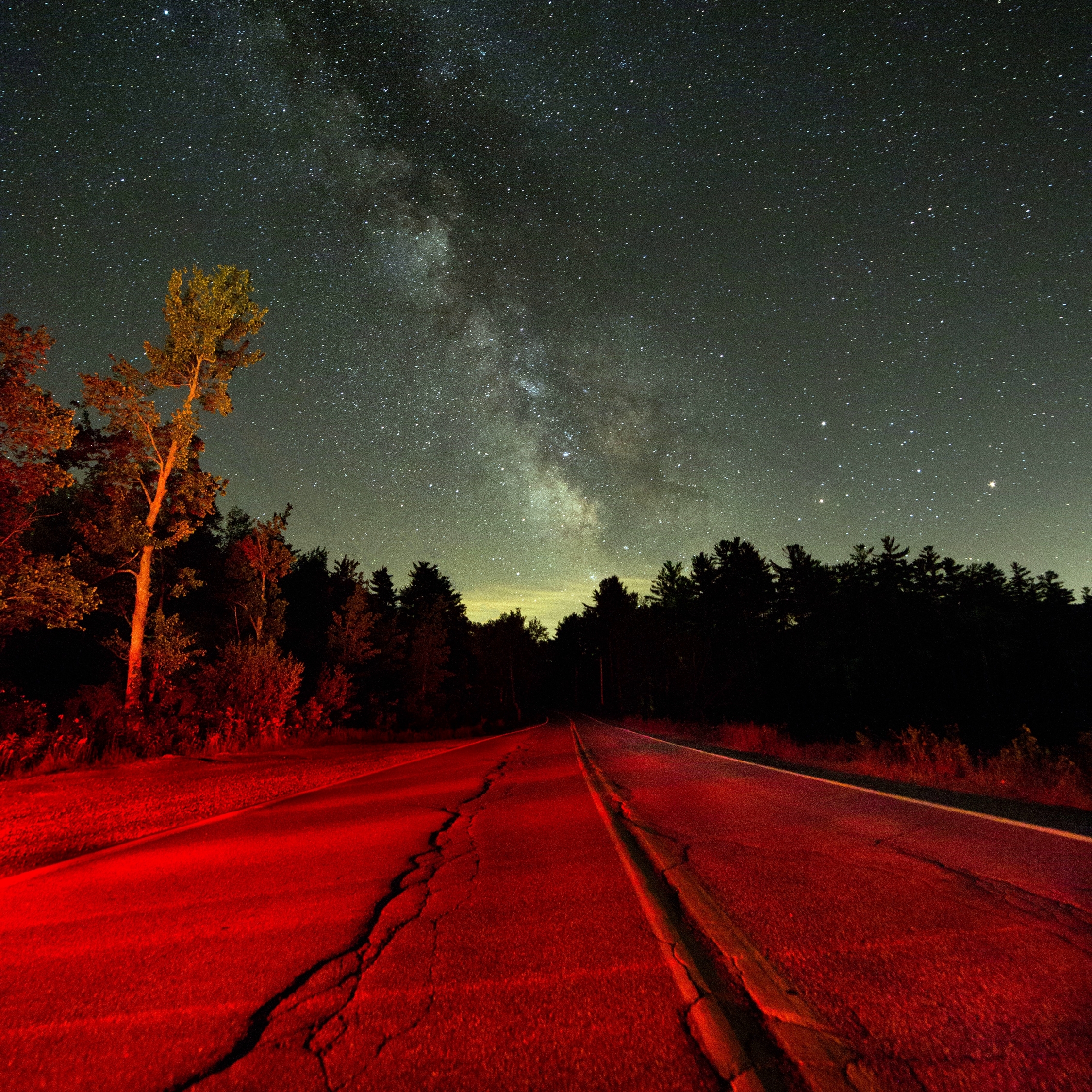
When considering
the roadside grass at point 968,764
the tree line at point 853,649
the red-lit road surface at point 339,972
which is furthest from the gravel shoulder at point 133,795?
the tree line at point 853,649

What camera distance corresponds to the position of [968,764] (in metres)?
10.2

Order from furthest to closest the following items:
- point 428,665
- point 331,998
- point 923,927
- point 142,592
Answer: point 428,665 < point 142,592 < point 923,927 < point 331,998

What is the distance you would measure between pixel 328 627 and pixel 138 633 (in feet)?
70.5

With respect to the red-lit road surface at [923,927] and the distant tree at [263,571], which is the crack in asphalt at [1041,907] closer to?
the red-lit road surface at [923,927]

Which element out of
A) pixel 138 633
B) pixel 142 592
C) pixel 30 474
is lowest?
pixel 138 633

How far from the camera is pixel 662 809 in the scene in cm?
780

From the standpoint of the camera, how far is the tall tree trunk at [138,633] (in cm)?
1788

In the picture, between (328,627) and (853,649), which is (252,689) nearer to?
(328,627)

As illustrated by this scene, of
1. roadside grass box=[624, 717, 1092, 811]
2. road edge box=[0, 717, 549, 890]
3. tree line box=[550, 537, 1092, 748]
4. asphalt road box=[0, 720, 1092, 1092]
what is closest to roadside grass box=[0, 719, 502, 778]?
road edge box=[0, 717, 549, 890]

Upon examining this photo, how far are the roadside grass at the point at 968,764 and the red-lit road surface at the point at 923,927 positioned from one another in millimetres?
2293

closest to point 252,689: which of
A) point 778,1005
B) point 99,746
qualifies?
point 99,746

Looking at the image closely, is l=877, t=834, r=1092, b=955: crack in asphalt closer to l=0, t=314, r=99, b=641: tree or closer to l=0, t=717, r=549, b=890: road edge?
l=0, t=717, r=549, b=890: road edge

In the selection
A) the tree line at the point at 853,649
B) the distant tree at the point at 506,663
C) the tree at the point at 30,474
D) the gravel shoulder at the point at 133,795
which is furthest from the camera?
the distant tree at the point at 506,663

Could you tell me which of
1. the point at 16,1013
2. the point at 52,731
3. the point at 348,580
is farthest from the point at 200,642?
the point at 16,1013
